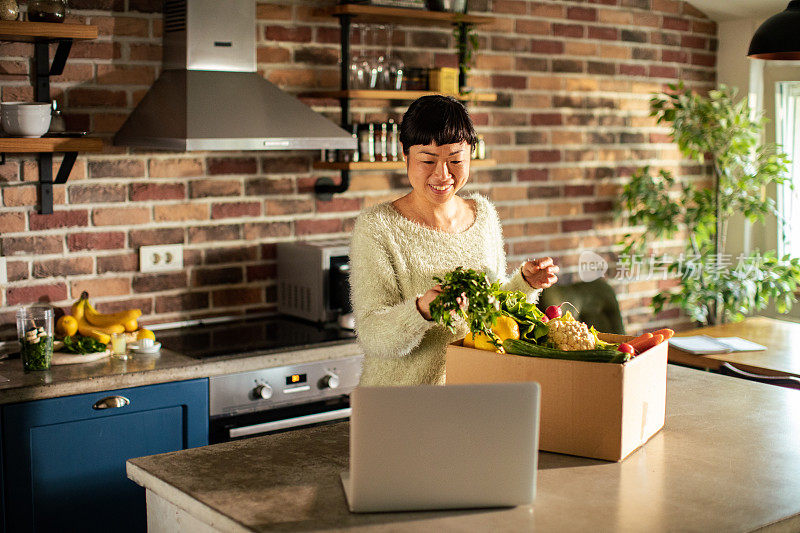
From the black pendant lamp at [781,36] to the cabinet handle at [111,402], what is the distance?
2.23m

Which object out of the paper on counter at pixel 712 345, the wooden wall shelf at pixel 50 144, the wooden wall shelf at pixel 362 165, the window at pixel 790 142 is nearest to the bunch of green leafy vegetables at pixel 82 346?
the wooden wall shelf at pixel 50 144

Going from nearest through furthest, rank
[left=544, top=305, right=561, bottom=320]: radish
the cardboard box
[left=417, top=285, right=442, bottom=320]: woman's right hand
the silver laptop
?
the silver laptop
the cardboard box
[left=417, top=285, right=442, bottom=320]: woman's right hand
[left=544, top=305, right=561, bottom=320]: radish

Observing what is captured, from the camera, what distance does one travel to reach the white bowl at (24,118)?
9.39ft

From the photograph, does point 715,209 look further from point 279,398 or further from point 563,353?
point 563,353

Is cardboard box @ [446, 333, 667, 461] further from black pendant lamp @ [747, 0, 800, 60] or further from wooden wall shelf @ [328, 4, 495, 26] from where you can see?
wooden wall shelf @ [328, 4, 495, 26]

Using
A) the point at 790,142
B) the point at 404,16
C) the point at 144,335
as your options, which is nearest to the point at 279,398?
the point at 144,335

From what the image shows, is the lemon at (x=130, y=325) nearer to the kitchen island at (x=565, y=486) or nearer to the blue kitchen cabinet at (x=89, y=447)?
the blue kitchen cabinet at (x=89, y=447)

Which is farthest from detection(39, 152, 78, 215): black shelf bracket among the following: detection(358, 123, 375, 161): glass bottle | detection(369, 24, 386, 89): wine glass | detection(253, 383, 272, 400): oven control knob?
detection(369, 24, 386, 89): wine glass

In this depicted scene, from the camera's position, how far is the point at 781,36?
2.77m

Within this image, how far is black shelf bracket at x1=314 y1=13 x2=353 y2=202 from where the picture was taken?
3676mm

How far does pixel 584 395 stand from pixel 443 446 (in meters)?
0.38

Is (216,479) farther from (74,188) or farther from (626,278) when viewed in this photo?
(626,278)

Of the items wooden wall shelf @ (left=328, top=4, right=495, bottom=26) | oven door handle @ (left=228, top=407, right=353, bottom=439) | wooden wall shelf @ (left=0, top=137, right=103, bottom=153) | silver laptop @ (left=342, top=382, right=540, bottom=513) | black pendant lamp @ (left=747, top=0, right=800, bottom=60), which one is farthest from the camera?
wooden wall shelf @ (left=328, top=4, right=495, bottom=26)

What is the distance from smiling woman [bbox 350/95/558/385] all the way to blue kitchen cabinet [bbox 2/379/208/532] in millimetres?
861
